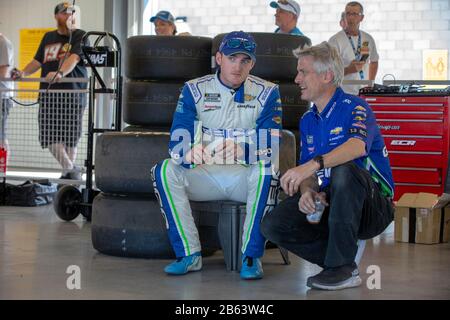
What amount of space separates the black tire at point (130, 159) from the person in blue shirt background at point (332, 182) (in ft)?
2.81

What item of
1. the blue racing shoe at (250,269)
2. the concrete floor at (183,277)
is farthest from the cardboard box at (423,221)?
the blue racing shoe at (250,269)

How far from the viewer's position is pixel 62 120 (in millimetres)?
6871

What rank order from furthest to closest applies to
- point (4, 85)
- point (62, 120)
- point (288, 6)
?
point (4, 85)
point (62, 120)
point (288, 6)

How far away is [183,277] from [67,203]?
2.48m

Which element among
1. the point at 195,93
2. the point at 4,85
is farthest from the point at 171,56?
the point at 4,85

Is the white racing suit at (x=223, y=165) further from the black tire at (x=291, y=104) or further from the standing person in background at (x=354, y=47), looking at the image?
the standing person in background at (x=354, y=47)

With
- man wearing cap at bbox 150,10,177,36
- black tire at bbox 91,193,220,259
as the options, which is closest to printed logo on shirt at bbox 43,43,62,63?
man wearing cap at bbox 150,10,177,36

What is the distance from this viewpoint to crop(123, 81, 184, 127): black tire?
518 centimetres

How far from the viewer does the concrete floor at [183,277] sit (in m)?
3.35

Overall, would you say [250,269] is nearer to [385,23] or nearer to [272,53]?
[272,53]

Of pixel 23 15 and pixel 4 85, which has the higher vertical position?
pixel 23 15
